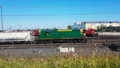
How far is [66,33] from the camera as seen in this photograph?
2522cm

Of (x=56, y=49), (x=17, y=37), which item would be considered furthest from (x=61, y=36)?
(x=56, y=49)

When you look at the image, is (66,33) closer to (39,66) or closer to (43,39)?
(43,39)

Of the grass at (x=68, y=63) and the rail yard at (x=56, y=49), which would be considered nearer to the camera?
the grass at (x=68, y=63)

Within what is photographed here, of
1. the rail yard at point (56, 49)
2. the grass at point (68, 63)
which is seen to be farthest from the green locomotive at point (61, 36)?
the grass at point (68, 63)

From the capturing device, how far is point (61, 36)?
986 inches

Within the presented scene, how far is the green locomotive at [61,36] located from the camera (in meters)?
24.5

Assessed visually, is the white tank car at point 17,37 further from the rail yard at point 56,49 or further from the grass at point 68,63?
the grass at point 68,63

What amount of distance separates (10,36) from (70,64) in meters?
22.3

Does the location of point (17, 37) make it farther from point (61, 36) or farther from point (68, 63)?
point (68, 63)

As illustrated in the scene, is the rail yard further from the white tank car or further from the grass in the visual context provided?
the grass

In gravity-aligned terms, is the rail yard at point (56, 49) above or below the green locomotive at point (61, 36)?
below

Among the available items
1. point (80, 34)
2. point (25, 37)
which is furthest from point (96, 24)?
point (25, 37)

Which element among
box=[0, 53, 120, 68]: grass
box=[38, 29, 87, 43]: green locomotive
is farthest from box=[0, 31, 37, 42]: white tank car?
box=[0, 53, 120, 68]: grass

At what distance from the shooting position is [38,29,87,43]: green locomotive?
24473mm
